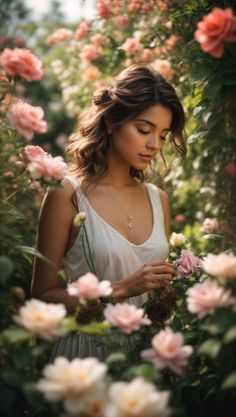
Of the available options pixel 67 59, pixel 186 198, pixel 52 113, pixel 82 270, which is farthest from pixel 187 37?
pixel 52 113

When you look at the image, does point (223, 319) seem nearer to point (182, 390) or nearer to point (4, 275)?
point (182, 390)

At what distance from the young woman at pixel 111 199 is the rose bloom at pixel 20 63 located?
74 centimetres

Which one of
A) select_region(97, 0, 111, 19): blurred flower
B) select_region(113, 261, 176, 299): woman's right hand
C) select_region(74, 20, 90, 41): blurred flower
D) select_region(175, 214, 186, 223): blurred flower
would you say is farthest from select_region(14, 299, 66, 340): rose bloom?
select_region(74, 20, 90, 41): blurred flower

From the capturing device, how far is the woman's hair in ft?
7.80

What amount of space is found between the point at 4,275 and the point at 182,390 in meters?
0.67

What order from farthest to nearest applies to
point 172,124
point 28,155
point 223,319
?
point 172,124, point 28,155, point 223,319

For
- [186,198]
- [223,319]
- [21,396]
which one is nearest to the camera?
[223,319]

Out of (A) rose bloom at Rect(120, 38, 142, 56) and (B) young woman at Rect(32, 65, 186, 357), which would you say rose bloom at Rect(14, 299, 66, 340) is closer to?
(B) young woman at Rect(32, 65, 186, 357)

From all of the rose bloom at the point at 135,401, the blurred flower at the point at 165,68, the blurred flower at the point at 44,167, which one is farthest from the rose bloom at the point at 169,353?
the blurred flower at the point at 165,68

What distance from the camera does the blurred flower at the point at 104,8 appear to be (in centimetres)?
362

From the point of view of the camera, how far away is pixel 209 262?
1.47 metres

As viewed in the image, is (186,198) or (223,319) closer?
(223,319)

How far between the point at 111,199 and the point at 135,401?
1.44m

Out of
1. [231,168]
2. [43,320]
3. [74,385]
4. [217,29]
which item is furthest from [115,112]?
[74,385]
